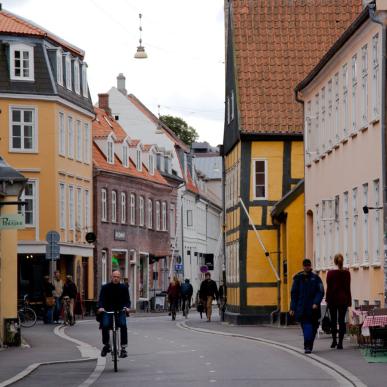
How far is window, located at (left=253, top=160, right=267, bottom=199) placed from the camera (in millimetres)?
48822

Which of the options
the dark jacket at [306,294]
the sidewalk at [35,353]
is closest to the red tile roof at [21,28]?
the sidewalk at [35,353]

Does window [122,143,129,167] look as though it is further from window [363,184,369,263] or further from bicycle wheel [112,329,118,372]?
bicycle wheel [112,329,118,372]

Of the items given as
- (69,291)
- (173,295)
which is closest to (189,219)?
(173,295)

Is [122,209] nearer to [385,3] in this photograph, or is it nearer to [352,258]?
[352,258]

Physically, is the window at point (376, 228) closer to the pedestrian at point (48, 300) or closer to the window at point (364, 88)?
the window at point (364, 88)

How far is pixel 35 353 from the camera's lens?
28594 millimetres

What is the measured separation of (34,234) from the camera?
2539 inches

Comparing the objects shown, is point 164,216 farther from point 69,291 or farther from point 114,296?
point 114,296

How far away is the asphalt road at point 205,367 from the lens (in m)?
19.8

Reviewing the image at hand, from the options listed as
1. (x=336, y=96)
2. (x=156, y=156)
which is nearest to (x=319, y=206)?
(x=336, y=96)

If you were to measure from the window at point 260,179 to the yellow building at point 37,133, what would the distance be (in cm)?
1645

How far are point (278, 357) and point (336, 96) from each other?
13.1 m

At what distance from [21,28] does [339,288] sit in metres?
38.6

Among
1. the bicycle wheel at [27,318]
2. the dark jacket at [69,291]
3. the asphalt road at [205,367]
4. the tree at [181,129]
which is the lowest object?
the asphalt road at [205,367]
